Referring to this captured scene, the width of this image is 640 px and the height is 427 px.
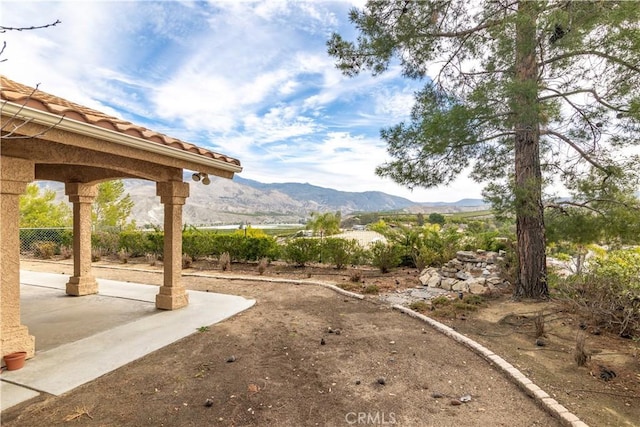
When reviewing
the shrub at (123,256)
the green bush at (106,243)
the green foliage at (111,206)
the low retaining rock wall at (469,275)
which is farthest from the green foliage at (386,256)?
the green foliage at (111,206)

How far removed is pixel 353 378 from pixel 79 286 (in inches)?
260

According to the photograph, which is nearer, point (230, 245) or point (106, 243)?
point (230, 245)

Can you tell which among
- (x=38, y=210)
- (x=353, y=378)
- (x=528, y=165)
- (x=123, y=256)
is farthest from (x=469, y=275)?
(x=38, y=210)

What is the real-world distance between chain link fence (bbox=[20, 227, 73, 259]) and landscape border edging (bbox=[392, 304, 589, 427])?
15504 mm

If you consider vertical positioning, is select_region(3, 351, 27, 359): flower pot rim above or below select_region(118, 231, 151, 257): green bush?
below

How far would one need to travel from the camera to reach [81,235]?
7090mm

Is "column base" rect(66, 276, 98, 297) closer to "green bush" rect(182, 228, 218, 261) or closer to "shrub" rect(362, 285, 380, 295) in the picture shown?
"green bush" rect(182, 228, 218, 261)

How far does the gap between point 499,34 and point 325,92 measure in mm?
14443

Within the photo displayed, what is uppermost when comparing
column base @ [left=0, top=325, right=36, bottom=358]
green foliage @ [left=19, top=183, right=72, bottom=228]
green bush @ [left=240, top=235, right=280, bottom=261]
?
green foliage @ [left=19, top=183, right=72, bottom=228]

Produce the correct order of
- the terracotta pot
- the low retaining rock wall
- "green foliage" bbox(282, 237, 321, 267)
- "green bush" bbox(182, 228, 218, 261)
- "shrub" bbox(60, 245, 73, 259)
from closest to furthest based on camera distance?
the terracotta pot → the low retaining rock wall → "green foliage" bbox(282, 237, 321, 267) → "green bush" bbox(182, 228, 218, 261) → "shrub" bbox(60, 245, 73, 259)

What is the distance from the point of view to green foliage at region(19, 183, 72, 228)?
18250 millimetres

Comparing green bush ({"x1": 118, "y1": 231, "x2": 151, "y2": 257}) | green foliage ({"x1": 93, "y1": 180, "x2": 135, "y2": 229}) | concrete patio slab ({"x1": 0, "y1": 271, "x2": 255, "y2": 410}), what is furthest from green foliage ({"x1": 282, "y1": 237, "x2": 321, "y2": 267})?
green foliage ({"x1": 93, "y1": 180, "x2": 135, "y2": 229})

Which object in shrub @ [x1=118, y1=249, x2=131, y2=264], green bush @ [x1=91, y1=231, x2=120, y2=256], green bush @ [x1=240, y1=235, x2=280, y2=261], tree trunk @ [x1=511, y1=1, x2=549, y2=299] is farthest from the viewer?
green bush @ [x1=91, y1=231, x2=120, y2=256]

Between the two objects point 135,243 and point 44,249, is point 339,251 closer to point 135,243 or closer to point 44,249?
point 135,243
